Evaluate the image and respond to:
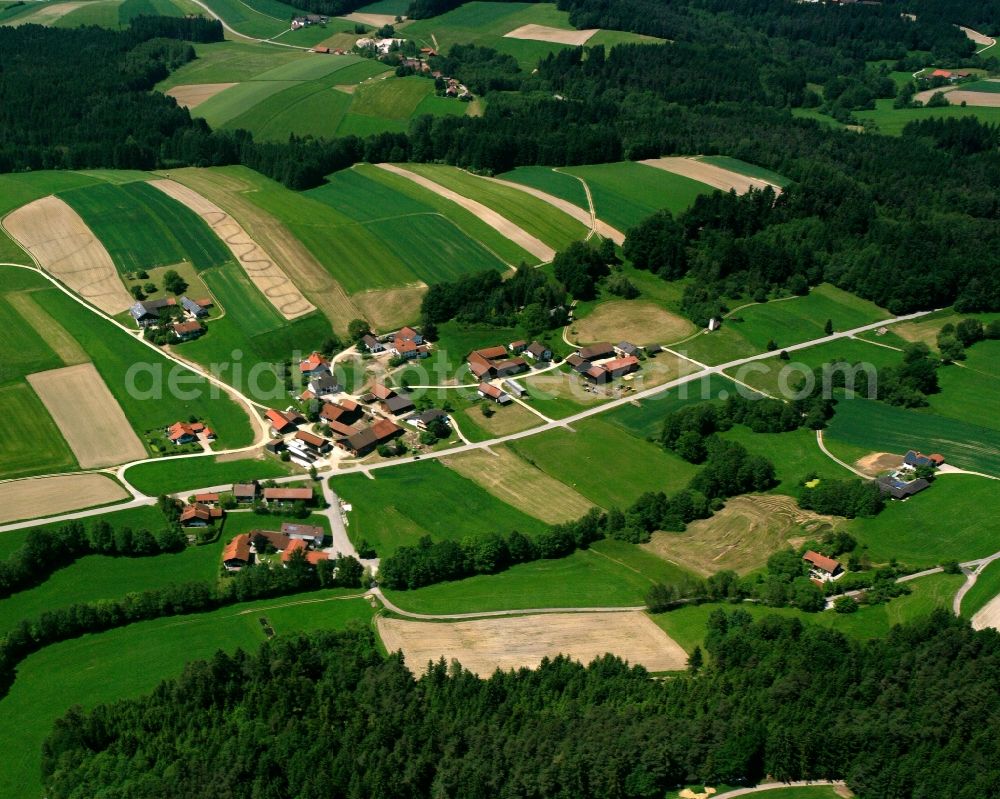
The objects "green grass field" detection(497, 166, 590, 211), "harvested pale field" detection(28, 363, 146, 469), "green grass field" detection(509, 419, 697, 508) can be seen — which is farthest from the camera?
"green grass field" detection(497, 166, 590, 211)

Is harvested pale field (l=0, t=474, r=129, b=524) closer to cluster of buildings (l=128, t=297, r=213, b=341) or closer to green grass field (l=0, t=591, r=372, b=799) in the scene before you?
green grass field (l=0, t=591, r=372, b=799)

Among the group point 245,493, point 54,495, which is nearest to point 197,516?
point 245,493

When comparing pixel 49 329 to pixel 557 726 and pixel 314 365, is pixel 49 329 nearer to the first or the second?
pixel 314 365

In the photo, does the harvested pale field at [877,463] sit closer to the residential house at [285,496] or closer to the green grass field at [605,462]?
the green grass field at [605,462]

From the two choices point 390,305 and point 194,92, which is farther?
point 194,92

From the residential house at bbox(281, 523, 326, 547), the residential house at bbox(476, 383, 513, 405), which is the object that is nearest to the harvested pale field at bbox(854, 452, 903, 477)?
the residential house at bbox(476, 383, 513, 405)
